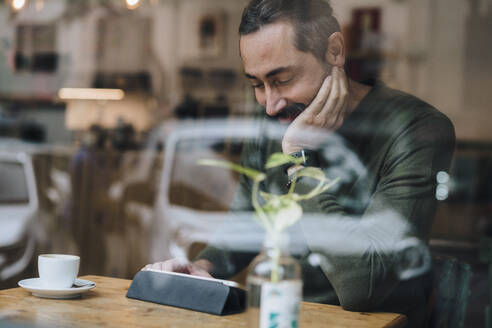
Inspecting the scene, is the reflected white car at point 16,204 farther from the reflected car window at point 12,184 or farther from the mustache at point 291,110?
the mustache at point 291,110

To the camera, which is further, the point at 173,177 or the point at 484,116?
the point at 173,177

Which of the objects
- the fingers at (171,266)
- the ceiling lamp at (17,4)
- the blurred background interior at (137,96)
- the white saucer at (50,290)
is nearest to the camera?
the white saucer at (50,290)

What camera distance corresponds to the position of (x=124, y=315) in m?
1.24

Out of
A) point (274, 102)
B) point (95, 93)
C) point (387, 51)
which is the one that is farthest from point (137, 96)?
point (274, 102)

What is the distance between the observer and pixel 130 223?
429 centimetres

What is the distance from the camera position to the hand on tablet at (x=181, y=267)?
59.1 inches

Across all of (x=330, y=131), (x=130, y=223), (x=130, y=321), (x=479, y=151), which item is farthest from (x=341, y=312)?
(x=130, y=223)

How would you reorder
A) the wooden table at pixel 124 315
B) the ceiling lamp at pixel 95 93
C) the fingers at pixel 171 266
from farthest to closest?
the ceiling lamp at pixel 95 93 → the fingers at pixel 171 266 → the wooden table at pixel 124 315

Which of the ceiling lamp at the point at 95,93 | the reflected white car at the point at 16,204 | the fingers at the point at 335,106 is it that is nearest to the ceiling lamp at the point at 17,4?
the ceiling lamp at the point at 95,93

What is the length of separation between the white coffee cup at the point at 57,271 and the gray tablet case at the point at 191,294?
0.44 ft

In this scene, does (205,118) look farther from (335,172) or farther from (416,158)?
(416,158)

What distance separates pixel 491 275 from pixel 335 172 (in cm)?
74

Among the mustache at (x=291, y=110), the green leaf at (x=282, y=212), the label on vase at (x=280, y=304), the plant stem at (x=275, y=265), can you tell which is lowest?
the label on vase at (x=280, y=304)

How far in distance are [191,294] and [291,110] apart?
2.14ft
